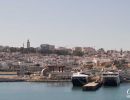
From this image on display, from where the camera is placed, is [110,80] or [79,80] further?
[110,80]

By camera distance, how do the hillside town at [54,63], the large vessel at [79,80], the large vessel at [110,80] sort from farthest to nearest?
the hillside town at [54,63]
the large vessel at [110,80]
the large vessel at [79,80]

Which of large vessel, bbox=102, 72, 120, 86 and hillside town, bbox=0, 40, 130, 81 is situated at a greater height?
hillside town, bbox=0, 40, 130, 81

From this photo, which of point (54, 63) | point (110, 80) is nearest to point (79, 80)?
point (110, 80)

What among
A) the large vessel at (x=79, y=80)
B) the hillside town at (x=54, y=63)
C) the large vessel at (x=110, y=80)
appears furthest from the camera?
the hillside town at (x=54, y=63)

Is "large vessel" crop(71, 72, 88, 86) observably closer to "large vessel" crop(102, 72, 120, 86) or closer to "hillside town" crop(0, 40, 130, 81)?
"large vessel" crop(102, 72, 120, 86)

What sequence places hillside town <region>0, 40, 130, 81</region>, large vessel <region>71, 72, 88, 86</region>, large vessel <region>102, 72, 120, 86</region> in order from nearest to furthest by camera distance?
1. large vessel <region>71, 72, 88, 86</region>
2. large vessel <region>102, 72, 120, 86</region>
3. hillside town <region>0, 40, 130, 81</region>

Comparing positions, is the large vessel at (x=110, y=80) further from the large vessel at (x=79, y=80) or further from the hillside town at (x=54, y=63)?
the hillside town at (x=54, y=63)

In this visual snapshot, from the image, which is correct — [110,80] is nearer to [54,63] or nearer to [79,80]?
[79,80]

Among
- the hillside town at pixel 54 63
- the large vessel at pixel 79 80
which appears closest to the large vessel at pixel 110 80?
the large vessel at pixel 79 80

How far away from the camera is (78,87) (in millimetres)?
58781

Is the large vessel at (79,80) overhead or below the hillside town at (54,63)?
below

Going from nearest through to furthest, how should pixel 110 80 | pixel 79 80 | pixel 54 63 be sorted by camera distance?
pixel 79 80 < pixel 110 80 < pixel 54 63

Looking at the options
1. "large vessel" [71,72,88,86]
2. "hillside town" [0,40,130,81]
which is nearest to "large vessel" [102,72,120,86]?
"large vessel" [71,72,88,86]

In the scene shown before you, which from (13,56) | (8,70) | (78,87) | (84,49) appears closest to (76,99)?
(78,87)
